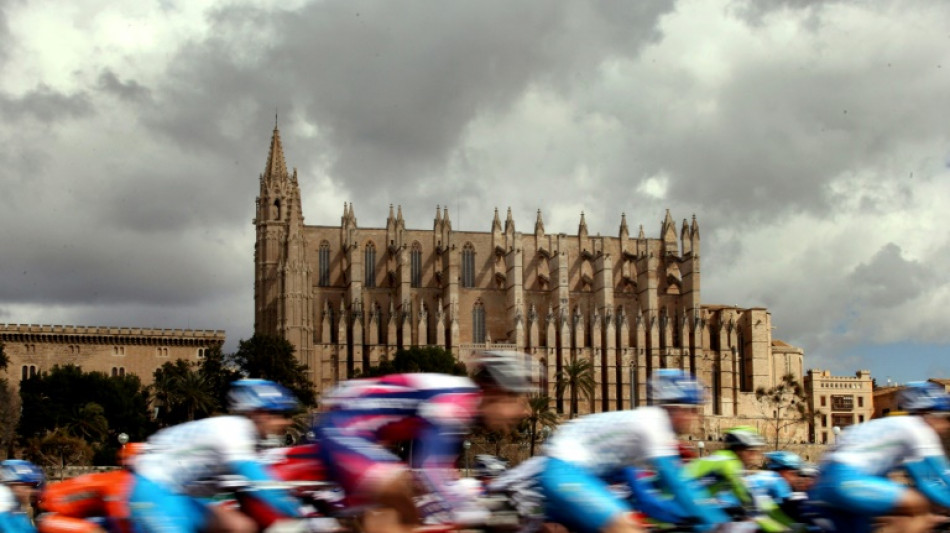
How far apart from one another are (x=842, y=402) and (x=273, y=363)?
68932 millimetres

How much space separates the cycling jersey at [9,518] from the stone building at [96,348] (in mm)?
98976

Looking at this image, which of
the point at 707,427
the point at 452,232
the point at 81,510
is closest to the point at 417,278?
the point at 452,232

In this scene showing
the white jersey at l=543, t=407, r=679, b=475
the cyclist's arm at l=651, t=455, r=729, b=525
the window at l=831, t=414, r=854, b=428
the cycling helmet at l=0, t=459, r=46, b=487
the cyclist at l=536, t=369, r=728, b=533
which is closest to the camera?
the cyclist at l=536, t=369, r=728, b=533

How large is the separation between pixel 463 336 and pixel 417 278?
260 inches

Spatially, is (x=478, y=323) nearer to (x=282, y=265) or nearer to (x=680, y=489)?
(x=282, y=265)

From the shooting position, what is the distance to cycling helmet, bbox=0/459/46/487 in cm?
1058

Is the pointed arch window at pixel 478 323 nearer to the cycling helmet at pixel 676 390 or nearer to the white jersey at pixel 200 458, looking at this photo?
the cycling helmet at pixel 676 390

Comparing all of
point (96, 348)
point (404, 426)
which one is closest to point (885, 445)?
point (404, 426)

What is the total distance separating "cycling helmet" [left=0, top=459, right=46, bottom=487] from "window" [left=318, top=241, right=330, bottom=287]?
88.5 metres

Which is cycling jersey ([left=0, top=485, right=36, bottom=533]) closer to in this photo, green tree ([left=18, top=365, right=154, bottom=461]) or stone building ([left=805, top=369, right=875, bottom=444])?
green tree ([left=18, top=365, right=154, bottom=461])

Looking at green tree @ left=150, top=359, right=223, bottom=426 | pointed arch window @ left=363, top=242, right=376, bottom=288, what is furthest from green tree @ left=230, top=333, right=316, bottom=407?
pointed arch window @ left=363, top=242, right=376, bottom=288

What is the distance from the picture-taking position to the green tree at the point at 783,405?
102062 millimetres

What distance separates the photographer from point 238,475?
771cm

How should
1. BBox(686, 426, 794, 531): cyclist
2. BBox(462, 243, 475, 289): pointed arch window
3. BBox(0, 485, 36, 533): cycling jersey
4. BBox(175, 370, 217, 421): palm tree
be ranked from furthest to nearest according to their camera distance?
BBox(462, 243, 475, 289): pointed arch window
BBox(175, 370, 217, 421): palm tree
BBox(0, 485, 36, 533): cycling jersey
BBox(686, 426, 794, 531): cyclist
